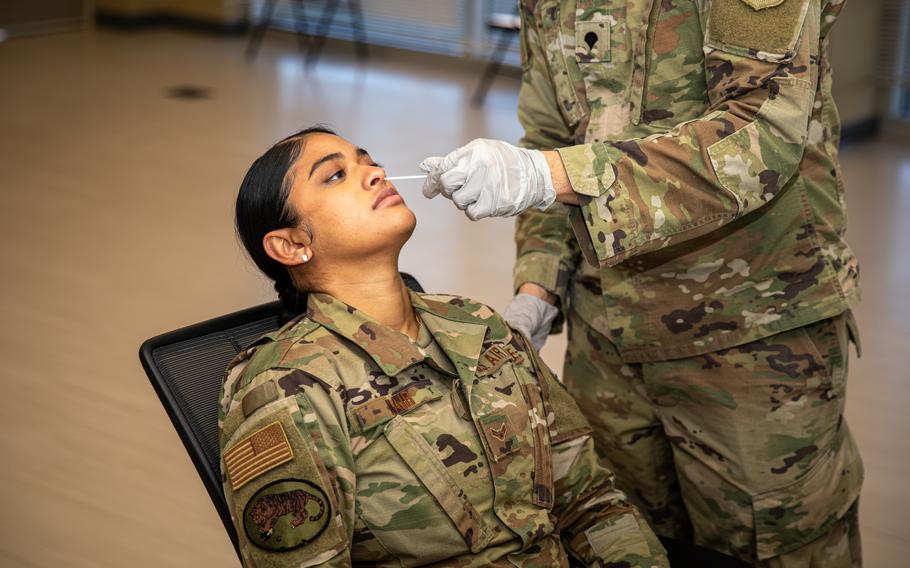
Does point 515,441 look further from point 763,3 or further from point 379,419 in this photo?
point 763,3

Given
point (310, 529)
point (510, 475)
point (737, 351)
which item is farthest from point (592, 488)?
point (310, 529)

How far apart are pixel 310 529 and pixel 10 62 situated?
23.6ft

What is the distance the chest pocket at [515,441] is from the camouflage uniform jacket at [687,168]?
0.23 m

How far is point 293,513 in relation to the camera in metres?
1.44

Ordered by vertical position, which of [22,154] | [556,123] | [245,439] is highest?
[556,123]

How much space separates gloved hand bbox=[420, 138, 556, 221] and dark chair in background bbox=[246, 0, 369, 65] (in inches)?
258

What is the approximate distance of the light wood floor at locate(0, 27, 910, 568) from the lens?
274 centimetres

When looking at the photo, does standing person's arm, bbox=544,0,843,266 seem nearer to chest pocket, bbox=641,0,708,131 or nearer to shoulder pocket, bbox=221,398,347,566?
chest pocket, bbox=641,0,708,131

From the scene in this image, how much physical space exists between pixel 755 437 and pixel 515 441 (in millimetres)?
455

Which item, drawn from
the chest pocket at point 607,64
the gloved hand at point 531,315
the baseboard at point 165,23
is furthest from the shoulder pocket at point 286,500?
the baseboard at point 165,23

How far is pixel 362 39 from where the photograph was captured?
8109 millimetres

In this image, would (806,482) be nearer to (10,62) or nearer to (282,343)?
(282,343)

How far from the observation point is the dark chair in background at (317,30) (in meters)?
8.01

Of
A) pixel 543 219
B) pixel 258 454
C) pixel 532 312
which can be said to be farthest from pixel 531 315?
pixel 258 454
